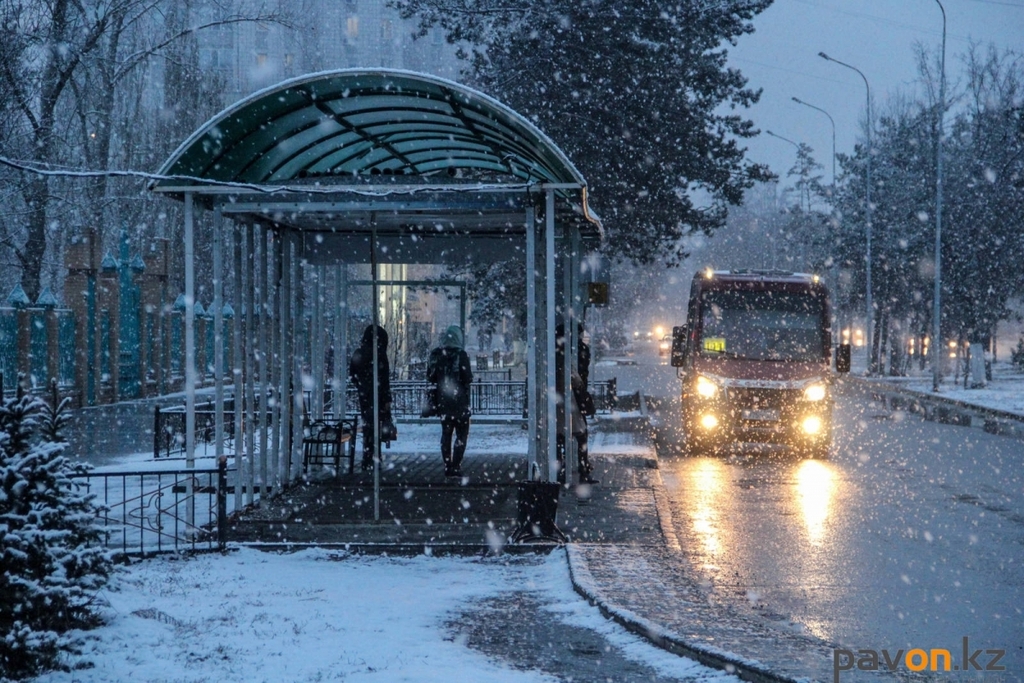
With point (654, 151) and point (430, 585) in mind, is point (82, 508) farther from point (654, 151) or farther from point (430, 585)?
point (654, 151)

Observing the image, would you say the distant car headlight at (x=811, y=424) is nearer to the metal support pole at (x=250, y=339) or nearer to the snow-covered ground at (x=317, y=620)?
the snow-covered ground at (x=317, y=620)

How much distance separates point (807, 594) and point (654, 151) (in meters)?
17.5

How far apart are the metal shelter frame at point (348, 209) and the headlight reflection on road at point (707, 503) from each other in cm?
154

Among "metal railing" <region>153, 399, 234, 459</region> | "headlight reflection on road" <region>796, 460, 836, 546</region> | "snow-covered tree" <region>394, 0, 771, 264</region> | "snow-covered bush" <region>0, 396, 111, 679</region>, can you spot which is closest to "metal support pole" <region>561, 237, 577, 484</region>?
"headlight reflection on road" <region>796, 460, 836, 546</region>

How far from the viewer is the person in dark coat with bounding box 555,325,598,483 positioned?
13.3 metres

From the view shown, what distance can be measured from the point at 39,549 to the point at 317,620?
6.03 feet

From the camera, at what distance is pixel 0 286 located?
41.8 metres

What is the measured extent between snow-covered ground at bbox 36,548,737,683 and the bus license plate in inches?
336

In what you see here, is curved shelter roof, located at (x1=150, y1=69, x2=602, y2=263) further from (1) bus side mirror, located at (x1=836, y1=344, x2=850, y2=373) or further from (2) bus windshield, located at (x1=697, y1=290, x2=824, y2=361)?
(1) bus side mirror, located at (x1=836, y1=344, x2=850, y2=373)

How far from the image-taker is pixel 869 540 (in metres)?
10.3

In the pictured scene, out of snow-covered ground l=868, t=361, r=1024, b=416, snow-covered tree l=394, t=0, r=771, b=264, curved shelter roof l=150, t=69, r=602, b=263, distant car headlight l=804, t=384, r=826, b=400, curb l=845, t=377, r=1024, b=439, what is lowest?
curb l=845, t=377, r=1024, b=439

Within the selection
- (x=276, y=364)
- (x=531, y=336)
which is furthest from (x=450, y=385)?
(x=531, y=336)

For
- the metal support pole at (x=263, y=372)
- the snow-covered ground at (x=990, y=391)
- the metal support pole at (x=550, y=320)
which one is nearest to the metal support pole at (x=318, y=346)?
the metal support pole at (x=263, y=372)

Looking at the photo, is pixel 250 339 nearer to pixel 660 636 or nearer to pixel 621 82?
pixel 660 636
